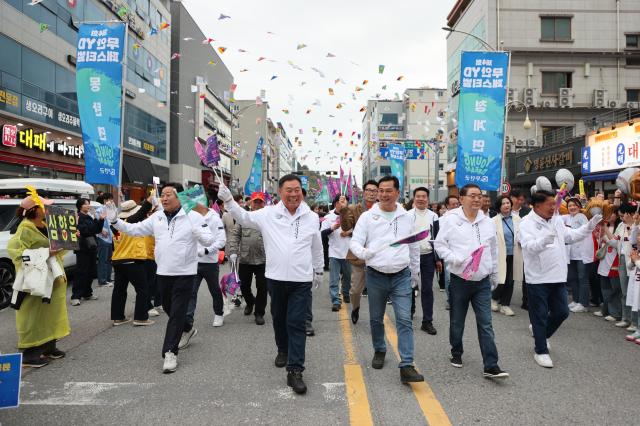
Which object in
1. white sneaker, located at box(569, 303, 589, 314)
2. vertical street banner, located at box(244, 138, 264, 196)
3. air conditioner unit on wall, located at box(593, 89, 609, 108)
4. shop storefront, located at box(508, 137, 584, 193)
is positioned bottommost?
white sneaker, located at box(569, 303, 589, 314)

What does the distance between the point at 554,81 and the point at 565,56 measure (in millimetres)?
1622

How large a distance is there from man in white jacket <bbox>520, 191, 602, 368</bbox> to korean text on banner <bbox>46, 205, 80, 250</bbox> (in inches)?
195

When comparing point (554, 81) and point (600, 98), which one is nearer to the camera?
point (600, 98)

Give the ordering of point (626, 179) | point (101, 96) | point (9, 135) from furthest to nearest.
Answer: point (9, 135) → point (101, 96) → point (626, 179)

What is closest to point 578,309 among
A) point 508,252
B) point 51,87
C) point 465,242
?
point 508,252

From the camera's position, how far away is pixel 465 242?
484cm

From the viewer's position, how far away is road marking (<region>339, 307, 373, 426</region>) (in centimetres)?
362

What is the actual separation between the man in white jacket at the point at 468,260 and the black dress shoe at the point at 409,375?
0.73 metres

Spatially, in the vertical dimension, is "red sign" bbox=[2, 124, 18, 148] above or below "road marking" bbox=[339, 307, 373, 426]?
above

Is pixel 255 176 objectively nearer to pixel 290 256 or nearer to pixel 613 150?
pixel 613 150

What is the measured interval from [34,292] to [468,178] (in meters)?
8.59

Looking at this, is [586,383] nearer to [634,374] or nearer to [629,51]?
[634,374]

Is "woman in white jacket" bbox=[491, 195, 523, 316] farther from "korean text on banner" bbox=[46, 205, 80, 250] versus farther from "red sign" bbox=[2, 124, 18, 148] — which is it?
"red sign" bbox=[2, 124, 18, 148]

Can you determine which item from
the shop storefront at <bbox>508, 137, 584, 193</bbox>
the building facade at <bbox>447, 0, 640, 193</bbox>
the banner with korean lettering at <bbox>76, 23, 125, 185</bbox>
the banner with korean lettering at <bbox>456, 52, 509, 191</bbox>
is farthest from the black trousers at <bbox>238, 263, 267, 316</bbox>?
the building facade at <bbox>447, 0, 640, 193</bbox>
